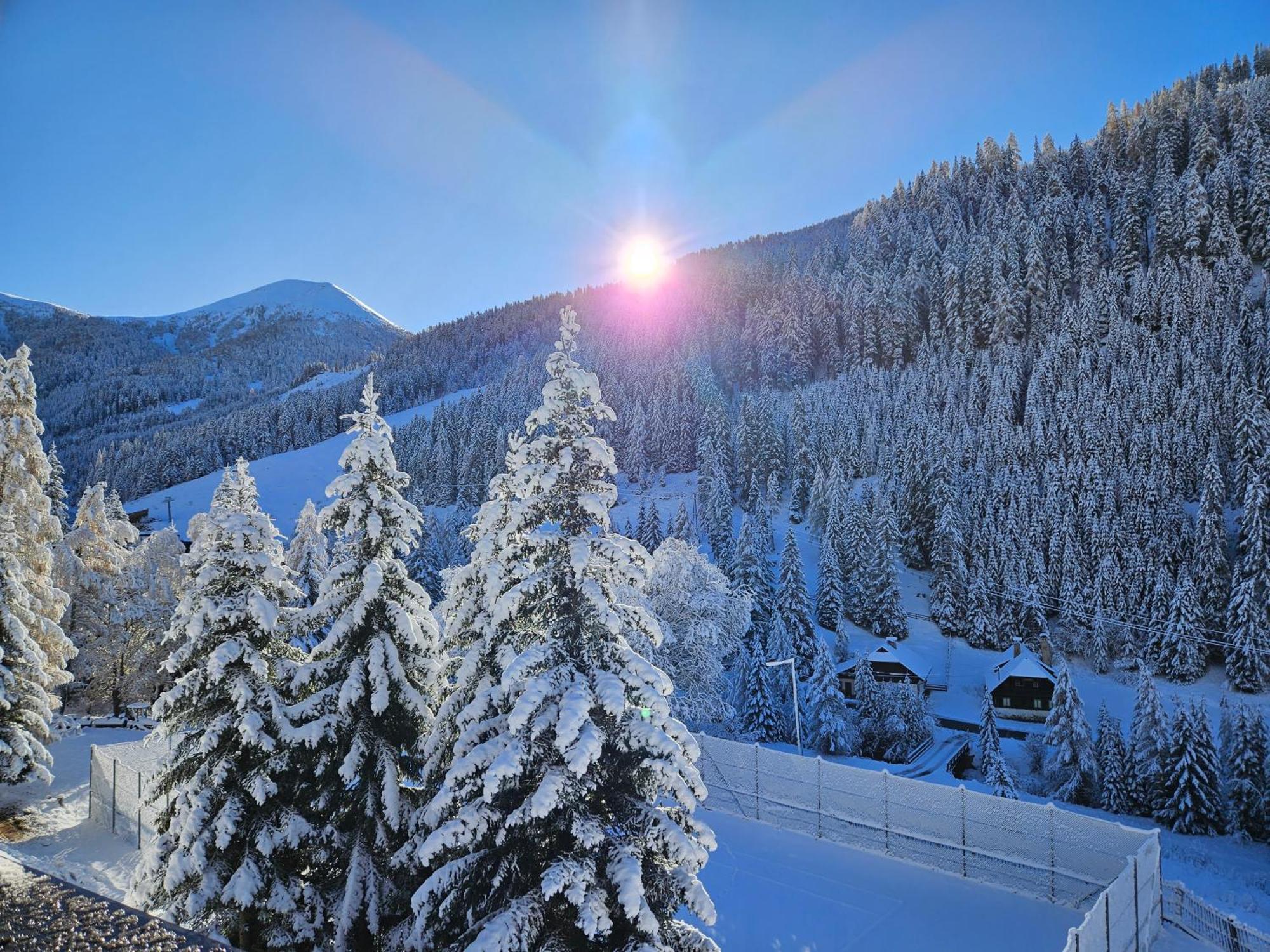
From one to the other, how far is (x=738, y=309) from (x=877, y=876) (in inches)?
5214

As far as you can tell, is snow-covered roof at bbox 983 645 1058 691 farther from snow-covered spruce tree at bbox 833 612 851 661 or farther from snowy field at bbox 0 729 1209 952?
snowy field at bbox 0 729 1209 952

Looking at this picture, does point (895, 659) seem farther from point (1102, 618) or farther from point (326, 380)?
point (326, 380)

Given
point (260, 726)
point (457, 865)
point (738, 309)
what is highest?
point (738, 309)

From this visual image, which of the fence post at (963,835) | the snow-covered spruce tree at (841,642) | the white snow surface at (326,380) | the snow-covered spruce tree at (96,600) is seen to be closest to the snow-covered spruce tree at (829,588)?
the snow-covered spruce tree at (841,642)

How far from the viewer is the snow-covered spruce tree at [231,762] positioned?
11.1 meters

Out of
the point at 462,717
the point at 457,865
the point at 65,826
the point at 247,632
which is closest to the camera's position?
the point at 457,865

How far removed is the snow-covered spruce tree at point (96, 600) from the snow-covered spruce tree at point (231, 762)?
87.5ft

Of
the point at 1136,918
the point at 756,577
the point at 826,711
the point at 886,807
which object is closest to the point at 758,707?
the point at 826,711

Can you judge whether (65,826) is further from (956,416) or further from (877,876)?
(956,416)

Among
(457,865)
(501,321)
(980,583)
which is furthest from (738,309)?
(457,865)

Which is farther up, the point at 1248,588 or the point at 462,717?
the point at 462,717

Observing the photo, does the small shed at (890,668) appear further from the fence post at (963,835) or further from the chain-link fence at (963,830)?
the fence post at (963,835)

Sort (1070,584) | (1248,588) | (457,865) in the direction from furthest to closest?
(1070,584) → (1248,588) → (457,865)

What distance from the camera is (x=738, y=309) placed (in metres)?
140
